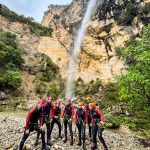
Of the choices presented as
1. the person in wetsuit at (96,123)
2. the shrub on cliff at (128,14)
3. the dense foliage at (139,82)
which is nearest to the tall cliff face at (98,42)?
the shrub on cliff at (128,14)

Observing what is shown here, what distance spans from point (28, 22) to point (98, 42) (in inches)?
788

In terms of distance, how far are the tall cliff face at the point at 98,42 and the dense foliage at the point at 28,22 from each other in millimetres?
2134

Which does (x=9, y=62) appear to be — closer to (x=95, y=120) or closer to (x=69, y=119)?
(x=69, y=119)

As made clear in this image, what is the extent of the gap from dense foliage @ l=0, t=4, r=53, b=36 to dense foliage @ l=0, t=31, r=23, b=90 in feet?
22.6

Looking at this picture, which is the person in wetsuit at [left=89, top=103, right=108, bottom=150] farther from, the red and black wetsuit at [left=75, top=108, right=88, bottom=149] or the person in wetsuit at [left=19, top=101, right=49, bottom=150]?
the person in wetsuit at [left=19, top=101, right=49, bottom=150]

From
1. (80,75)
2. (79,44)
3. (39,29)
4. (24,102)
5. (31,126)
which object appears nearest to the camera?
(31,126)

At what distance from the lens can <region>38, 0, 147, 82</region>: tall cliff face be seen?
2001 inches

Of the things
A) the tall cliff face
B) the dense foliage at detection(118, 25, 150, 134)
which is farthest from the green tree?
the tall cliff face

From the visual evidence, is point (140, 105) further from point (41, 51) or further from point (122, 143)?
point (41, 51)

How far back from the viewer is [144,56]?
16.1m

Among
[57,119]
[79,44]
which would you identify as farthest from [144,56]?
[79,44]

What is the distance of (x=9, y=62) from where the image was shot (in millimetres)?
52250

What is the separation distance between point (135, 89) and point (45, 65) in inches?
1479

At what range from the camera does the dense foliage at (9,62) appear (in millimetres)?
46625
